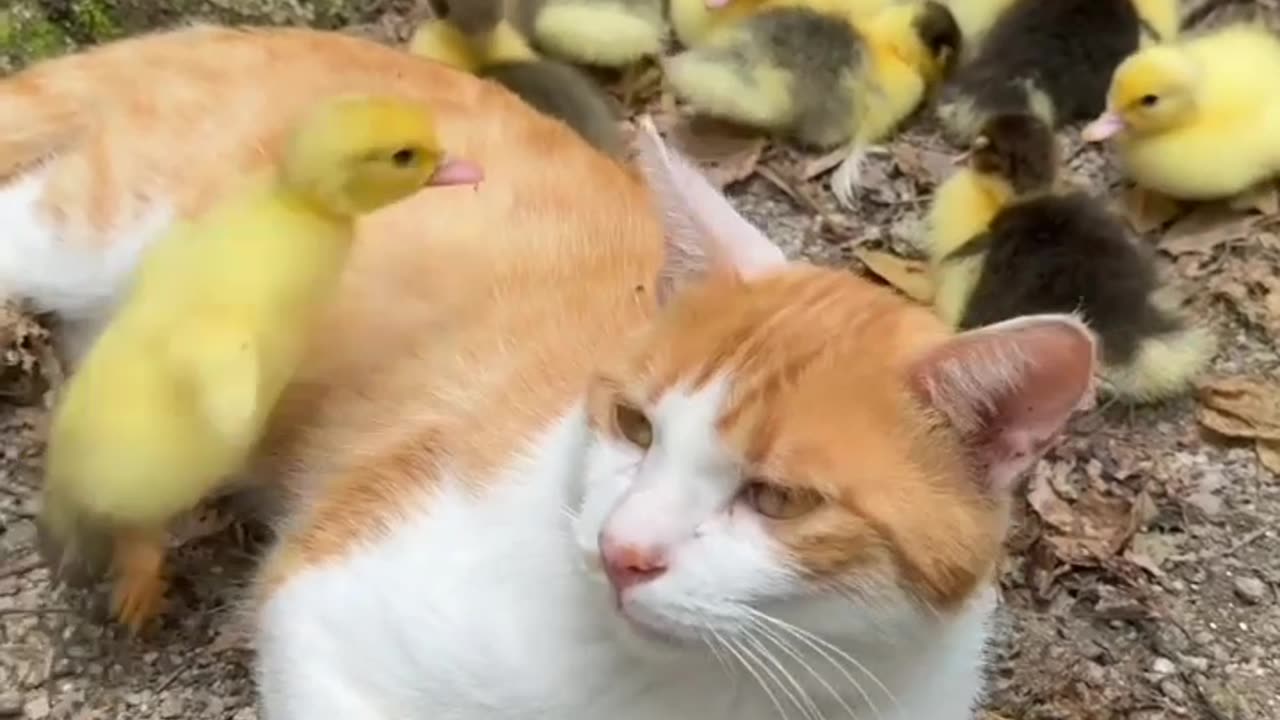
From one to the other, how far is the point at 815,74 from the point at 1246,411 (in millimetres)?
804

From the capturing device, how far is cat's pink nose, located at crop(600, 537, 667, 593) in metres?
1.22

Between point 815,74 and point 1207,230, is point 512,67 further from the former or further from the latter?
point 1207,230

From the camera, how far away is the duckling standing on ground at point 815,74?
2.60m

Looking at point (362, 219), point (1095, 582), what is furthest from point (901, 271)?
point (362, 219)

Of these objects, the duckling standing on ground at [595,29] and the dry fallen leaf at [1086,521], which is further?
the duckling standing on ground at [595,29]

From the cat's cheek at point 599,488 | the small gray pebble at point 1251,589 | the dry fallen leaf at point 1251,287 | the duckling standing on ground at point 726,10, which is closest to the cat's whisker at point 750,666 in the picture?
the cat's cheek at point 599,488

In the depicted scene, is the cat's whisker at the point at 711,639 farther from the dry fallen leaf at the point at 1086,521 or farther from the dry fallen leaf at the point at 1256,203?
the dry fallen leaf at the point at 1256,203

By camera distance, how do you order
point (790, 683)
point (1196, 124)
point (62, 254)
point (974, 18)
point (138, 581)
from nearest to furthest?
1. point (790, 683)
2. point (138, 581)
3. point (62, 254)
4. point (1196, 124)
5. point (974, 18)

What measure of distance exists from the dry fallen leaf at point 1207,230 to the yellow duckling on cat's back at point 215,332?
1236mm

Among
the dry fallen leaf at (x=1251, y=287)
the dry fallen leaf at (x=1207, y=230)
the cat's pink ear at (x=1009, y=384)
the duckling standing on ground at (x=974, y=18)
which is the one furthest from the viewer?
the duckling standing on ground at (x=974, y=18)

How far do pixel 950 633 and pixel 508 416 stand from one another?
48 cm

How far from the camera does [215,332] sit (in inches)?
63.2

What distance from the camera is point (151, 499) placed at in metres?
1.66

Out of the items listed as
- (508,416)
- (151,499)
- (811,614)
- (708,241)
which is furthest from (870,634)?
(151,499)
